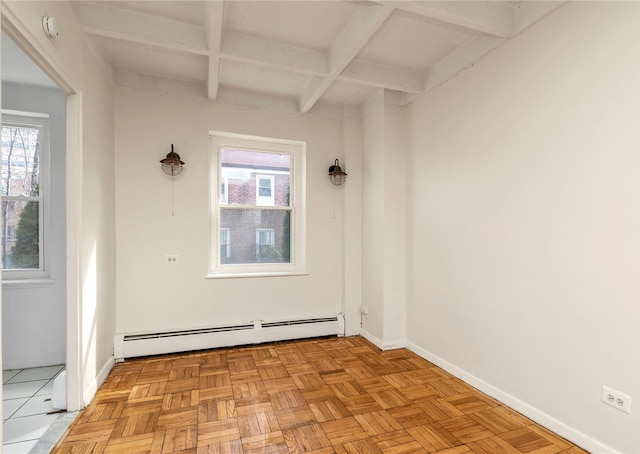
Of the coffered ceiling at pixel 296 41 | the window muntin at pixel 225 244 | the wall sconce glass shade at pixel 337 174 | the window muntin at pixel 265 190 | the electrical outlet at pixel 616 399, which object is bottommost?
the electrical outlet at pixel 616 399

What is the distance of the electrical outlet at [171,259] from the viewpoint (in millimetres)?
3223

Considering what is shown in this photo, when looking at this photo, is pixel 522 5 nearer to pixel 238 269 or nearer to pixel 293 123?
pixel 293 123

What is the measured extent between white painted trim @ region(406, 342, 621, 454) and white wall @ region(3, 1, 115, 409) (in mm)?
2757

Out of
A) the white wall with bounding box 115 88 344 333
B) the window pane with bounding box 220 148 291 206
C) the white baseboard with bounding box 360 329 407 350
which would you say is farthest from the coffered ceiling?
the white baseboard with bounding box 360 329 407 350

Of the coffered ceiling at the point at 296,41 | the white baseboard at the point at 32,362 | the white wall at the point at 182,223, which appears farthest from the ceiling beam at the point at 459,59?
the white baseboard at the point at 32,362

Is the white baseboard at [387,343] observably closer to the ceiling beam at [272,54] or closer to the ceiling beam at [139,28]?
the ceiling beam at [272,54]

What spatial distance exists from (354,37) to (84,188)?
2.15m

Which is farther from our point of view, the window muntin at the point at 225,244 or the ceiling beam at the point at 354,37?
the window muntin at the point at 225,244

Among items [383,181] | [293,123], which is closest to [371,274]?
[383,181]

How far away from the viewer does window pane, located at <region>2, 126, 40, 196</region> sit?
9.86 ft

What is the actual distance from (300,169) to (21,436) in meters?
3.04

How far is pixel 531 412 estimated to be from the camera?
2.15 meters

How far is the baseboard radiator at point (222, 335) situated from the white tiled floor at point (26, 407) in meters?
0.55

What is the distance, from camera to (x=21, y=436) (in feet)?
6.51
